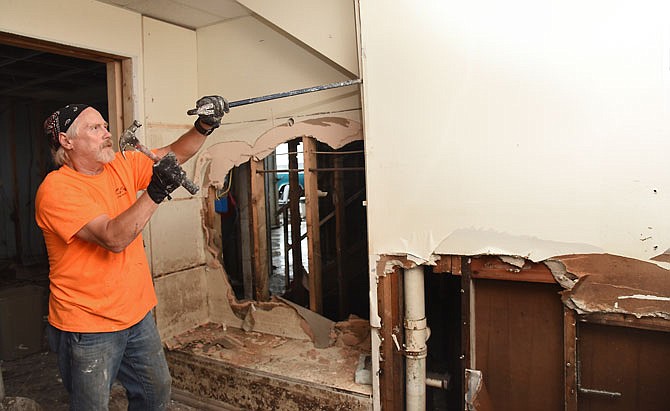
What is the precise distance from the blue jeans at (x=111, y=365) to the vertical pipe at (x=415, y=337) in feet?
3.46

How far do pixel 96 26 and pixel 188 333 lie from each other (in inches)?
77.5

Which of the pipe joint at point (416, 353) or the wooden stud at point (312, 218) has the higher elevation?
the wooden stud at point (312, 218)

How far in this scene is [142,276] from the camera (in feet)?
5.86

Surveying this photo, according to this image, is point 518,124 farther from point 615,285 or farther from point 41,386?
point 41,386

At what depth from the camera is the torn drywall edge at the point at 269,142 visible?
2641 mm

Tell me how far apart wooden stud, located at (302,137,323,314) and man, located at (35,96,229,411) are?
1.30 metres

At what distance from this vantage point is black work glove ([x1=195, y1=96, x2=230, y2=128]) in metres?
1.81

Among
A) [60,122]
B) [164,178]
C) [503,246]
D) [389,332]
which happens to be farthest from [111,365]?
[503,246]

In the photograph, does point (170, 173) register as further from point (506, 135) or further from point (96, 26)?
point (96, 26)

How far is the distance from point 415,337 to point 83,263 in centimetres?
141

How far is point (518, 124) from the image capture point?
1789 mm

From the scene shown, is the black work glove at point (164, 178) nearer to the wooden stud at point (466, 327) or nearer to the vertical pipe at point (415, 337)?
the vertical pipe at point (415, 337)

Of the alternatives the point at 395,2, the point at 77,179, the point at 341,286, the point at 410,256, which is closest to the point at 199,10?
the point at 395,2

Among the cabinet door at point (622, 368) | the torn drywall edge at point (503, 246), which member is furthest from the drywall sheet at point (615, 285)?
the cabinet door at point (622, 368)
